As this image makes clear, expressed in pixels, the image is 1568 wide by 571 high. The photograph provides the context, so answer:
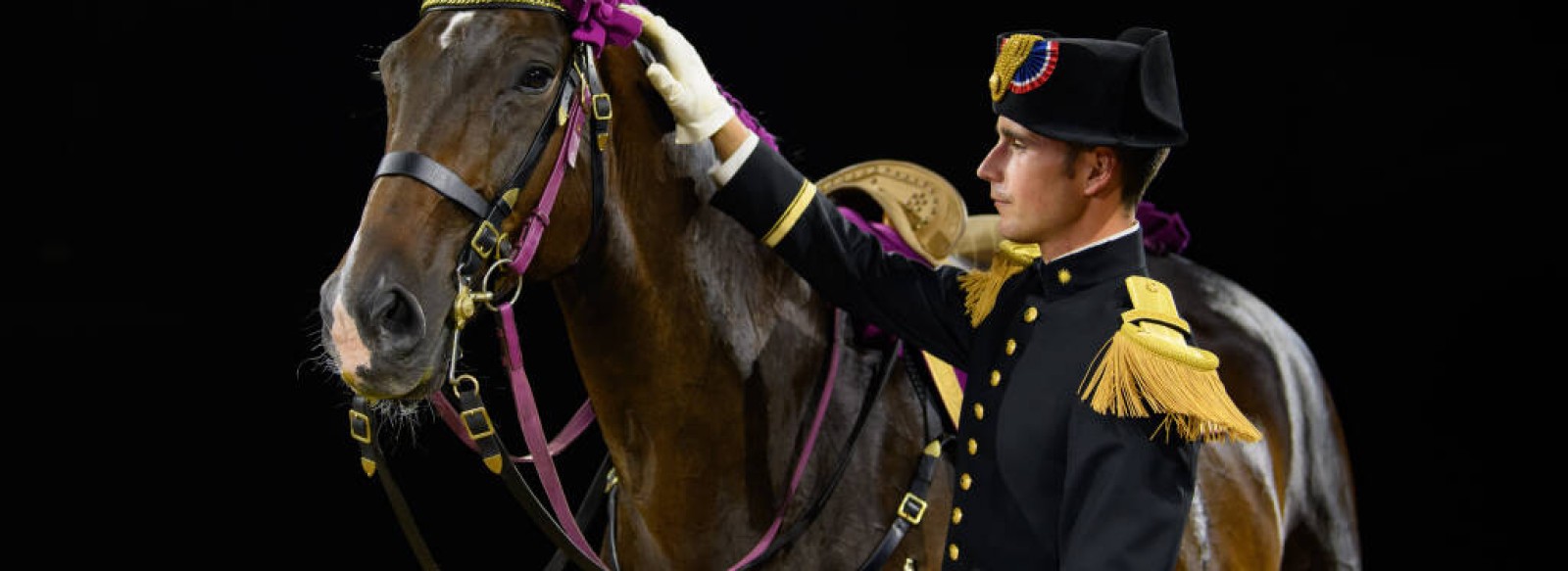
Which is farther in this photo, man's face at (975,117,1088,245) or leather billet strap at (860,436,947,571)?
leather billet strap at (860,436,947,571)

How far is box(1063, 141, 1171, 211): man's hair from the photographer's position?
45.4 inches

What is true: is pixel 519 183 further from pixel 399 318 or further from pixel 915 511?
pixel 915 511

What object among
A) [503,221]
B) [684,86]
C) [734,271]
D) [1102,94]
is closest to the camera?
[1102,94]

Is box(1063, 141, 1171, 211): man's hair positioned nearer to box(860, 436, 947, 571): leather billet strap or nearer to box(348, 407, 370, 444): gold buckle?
box(860, 436, 947, 571): leather billet strap

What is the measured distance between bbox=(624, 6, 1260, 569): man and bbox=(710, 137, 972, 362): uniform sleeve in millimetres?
53

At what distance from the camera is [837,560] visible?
1.57 metres

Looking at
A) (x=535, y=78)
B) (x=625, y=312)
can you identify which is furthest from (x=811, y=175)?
(x=535, y=78)

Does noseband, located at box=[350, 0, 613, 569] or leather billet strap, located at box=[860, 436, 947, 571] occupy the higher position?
noseband, located at box=[350, 0, 613, 569]

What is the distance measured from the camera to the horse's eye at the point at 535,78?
1270mm

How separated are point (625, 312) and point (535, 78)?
327mm

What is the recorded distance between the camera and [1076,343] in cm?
115

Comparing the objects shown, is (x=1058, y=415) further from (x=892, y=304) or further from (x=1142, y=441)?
(x=892, y=304)

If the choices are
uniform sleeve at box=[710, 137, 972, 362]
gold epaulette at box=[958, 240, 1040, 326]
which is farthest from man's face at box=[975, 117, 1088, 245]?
uniform sleeve at box=[710, 137, 972, 362]

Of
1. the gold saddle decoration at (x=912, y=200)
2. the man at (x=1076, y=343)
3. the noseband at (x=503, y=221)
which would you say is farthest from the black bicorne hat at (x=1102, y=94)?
the gold saddle decoration at (x=912, y=200)
